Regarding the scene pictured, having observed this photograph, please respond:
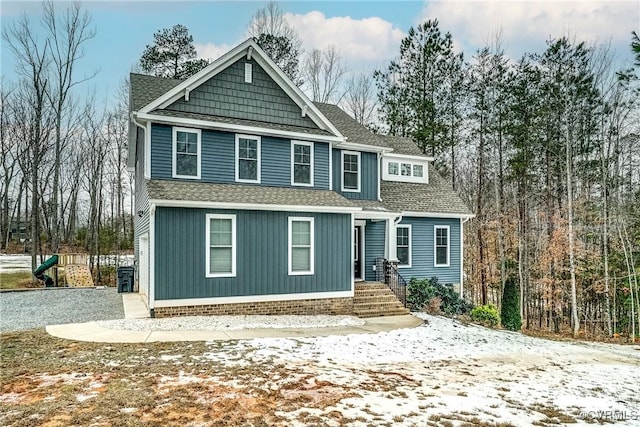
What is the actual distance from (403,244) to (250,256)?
7536 millimetres

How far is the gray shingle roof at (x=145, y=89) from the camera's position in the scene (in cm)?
1295

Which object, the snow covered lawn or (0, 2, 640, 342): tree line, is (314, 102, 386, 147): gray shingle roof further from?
the snow covered lawn

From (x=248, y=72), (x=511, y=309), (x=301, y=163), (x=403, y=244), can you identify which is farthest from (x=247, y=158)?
(x=511, y=309)

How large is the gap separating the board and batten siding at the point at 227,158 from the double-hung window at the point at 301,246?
1511 millimetres

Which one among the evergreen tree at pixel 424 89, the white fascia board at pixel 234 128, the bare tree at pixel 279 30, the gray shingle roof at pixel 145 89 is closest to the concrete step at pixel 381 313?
the white fascia board at pixel 234 128

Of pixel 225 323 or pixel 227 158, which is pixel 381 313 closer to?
pixel 225 323

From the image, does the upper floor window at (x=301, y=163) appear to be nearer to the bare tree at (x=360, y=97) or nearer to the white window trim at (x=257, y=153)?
the white window trim at (x=257, y=153)

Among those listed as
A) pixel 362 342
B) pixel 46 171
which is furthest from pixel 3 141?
pixel 362 342

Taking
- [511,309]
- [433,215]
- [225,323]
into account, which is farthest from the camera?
[433,215]

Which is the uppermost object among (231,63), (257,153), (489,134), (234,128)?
(489,134)

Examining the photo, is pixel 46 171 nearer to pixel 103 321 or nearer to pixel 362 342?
pixel 103 321

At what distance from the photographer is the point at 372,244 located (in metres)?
16.6

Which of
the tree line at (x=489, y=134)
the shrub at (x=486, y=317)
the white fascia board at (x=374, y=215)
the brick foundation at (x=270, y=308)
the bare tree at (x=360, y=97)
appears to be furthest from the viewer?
the bare tree at (x=360, y=97)

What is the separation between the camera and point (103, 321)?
1044 cm
